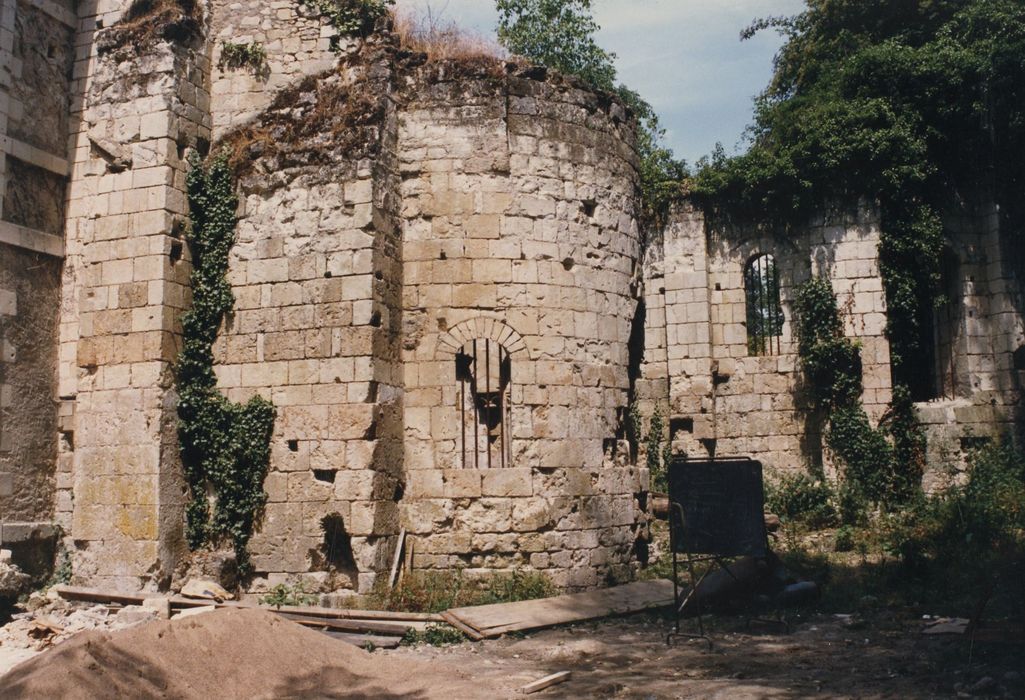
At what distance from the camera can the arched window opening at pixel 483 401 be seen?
38.4 feet

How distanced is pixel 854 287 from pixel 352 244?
1035 cm

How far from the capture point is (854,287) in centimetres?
1758

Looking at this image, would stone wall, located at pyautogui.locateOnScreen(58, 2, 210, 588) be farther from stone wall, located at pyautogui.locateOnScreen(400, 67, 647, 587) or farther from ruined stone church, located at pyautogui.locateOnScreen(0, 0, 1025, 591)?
stone wall, located at pyautogui.locateOnScreen(400, 67, 647, 587)

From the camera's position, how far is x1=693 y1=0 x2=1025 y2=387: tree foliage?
17375 mm

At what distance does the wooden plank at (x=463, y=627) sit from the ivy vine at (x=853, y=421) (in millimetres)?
9099

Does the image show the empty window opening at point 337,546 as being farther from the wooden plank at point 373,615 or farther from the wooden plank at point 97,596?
the wooden plank at point 97,596

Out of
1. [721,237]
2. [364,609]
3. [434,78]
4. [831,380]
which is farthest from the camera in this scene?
[721,237]

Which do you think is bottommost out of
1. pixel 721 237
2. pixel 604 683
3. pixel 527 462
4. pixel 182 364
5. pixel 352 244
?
pixel 604 683

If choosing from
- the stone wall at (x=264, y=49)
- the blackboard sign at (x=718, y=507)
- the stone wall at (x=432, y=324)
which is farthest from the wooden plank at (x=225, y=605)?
→ the stone wall at (x=264, y=49)

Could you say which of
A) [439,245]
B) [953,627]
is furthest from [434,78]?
[953,627]

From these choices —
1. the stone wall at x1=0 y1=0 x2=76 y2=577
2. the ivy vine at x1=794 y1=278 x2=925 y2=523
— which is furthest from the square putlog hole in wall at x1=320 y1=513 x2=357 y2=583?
the ivy vine at x1=794 y1=278 x2=925 y2=523

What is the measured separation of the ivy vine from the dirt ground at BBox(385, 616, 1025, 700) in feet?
23.8

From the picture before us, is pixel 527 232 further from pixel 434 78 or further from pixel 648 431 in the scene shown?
pixel 648 431

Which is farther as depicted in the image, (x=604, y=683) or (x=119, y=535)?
(x=119, y=535)
